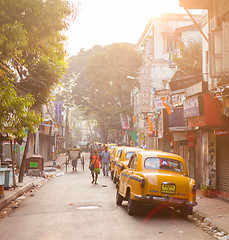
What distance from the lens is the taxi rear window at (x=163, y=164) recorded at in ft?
37.5

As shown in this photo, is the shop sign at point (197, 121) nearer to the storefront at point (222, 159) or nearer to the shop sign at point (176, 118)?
the storefront at point (222, 159)

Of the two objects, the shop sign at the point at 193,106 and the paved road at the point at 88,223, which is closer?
the paved road at the point at 88,223

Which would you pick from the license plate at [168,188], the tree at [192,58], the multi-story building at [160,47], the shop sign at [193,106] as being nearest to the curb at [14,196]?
the license plate at [168,188]

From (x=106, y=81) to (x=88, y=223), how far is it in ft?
156

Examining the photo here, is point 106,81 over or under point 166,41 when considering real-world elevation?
under

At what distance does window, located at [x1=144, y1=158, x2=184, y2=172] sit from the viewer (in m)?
11.4

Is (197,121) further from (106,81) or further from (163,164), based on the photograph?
(106,81)

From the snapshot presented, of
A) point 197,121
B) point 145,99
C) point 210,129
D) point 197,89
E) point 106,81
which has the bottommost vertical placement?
point 210,129

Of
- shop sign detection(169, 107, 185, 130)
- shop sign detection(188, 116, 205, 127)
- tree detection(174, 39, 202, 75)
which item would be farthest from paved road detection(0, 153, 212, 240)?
tree detection(174, 39, 202, 75)

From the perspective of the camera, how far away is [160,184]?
1043cm

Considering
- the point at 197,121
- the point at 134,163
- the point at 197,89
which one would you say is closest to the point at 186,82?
the point at 197,89

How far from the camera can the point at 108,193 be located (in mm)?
16391

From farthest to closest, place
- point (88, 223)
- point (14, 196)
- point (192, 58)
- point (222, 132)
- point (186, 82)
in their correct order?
point (192, 58) → point (186, 82) → point (14, 196) → point (222, 132) → point (88, 223)

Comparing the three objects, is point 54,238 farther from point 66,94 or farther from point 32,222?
point 66,94
